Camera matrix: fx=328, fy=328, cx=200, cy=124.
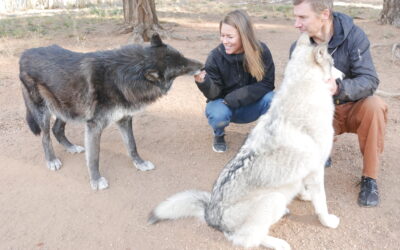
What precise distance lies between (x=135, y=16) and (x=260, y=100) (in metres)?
6.20

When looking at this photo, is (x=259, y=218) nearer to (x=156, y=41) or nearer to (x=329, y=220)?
(x=329, y=220)

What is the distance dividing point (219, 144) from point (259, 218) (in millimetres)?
1809

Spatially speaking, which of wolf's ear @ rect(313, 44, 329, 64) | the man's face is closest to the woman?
the man's face

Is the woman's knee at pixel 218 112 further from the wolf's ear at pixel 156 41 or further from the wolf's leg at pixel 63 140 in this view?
the wolf's leg at pixel 63 140

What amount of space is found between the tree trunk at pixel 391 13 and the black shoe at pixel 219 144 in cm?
766

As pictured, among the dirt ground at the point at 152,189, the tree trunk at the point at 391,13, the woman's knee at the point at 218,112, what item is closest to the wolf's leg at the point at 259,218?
the dirt ground at the point at 152,189

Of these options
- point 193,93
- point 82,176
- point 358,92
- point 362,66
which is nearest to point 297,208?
point 358,92

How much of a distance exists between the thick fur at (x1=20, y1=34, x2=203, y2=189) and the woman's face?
0.49 metres

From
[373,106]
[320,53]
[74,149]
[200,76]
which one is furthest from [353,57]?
[74,149]

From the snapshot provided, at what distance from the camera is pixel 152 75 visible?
3.35 meters

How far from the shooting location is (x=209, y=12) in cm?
1345

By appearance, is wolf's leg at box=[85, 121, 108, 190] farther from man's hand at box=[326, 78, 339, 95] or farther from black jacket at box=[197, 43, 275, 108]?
man's hand at box=[326, 78, 339, 95]

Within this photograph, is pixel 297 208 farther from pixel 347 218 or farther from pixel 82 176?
pixel 82 176

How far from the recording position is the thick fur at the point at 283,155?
2.48m
